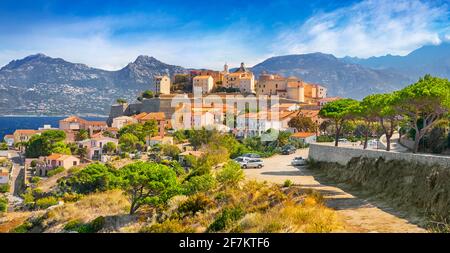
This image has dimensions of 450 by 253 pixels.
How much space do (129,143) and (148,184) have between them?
155 feet

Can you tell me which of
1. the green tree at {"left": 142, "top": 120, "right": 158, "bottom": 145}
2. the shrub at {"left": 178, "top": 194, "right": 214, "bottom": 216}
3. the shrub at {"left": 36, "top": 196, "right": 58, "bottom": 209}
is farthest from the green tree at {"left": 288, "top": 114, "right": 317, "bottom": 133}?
the shrub at {"left": 178, "top": 194, "right": 214, "bottom": 216}

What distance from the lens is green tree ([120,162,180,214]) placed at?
865 inches

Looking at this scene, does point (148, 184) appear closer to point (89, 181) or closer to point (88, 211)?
point (88, 211)

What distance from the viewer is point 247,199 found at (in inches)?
725

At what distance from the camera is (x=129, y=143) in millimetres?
68438

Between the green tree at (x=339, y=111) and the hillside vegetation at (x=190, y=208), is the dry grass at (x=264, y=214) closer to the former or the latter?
the hillside vegetation at (x=190, y=208)

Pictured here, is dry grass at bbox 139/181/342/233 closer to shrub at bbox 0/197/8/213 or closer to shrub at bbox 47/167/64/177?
shrub at bbox 0/197/8/213

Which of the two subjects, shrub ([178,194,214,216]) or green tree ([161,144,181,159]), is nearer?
shrub ([178,194,214,216])

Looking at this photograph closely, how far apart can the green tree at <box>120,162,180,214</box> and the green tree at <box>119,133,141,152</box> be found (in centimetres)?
4547

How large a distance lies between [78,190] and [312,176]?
26.5 metres

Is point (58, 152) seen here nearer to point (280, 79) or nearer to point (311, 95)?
point (280, 79)

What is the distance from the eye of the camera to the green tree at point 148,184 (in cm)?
2197

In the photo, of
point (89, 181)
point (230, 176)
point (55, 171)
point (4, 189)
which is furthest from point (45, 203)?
point (230, 176)
